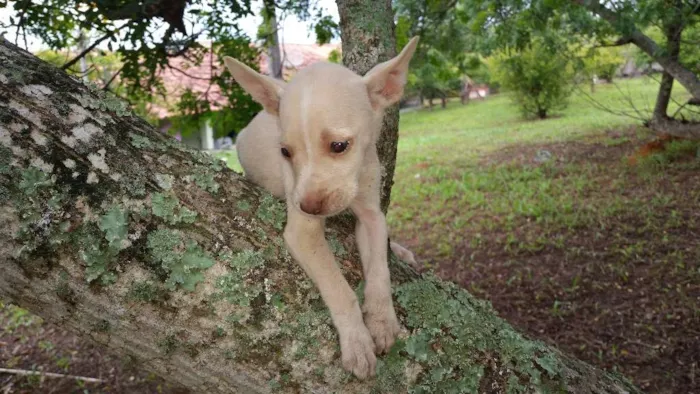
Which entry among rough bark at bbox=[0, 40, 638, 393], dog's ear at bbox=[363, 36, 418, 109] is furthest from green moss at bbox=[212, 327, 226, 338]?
dog's ear at bbox=[363, 36, 418, 109]

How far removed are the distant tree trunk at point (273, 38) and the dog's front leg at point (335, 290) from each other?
3.15 metres

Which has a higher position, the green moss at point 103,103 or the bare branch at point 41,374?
the green moss at point 103,103

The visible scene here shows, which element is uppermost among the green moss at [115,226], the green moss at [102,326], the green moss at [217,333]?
the green moss at [115,226]

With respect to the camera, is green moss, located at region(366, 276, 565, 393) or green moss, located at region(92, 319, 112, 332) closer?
green moss, located at region(92, 319, 112, 332)

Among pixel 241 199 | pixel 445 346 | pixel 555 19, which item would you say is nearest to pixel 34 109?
pixel 241 199

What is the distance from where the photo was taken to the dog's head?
1926 millimetres

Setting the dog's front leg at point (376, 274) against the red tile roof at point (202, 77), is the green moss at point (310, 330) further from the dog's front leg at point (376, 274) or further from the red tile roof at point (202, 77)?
the red tile roof at point (202, 77)

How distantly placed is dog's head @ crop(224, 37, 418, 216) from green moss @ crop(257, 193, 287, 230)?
6 cm

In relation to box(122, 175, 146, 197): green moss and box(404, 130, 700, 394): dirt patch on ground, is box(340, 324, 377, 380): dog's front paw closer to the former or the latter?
box(122, 175, 146, 197): green moss

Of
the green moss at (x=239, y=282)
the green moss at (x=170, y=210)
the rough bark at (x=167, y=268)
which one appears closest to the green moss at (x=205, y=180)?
the rough bark at (x=167, y=268)

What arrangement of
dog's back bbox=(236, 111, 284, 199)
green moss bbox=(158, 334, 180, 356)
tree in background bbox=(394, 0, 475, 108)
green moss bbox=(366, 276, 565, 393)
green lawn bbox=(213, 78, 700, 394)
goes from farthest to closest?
tree in background bbox=(394, 0, 475, 108) < green lawn bbox=(213, 78, 700, 394) < dog's back bbox=(236, 111, 284, 199) < green moss bbox=(366, 276, 565, 393) < green moss bbox=(158, 334, 180, 356)

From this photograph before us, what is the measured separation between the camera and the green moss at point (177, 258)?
1.60 metres

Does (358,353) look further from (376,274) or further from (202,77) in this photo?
(202,77)

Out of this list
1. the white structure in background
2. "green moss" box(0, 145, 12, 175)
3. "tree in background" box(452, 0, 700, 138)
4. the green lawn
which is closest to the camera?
"green moss" box(0, 145, 12, 175)
